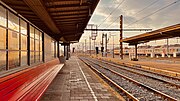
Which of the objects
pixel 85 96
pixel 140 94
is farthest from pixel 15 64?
pixel 140 94

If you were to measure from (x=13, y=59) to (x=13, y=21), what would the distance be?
107cm

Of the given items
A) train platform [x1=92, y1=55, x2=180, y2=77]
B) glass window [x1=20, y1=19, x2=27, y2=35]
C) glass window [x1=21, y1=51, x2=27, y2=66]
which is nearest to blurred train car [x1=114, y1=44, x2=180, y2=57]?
train platform [x1=92, y1=55, x2=180, y2=77]

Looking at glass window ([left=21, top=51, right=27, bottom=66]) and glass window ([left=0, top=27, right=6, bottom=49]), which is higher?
glass window ([left=0, top=27, right=6, bottom=49])

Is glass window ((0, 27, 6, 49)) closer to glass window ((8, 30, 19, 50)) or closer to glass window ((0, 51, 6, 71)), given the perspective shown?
glass window ((0, 51, 6, 71))

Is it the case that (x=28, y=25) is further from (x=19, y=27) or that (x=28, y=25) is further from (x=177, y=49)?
(x=177, y=49)

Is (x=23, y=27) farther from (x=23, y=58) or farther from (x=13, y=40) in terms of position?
(x=13, y=40)

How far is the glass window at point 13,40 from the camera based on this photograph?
17.7 ft

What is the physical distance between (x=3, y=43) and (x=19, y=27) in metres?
1.40

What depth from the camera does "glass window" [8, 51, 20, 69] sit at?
5.59 metres

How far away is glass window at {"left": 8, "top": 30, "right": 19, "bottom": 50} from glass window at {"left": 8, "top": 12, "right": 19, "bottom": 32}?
5.8 inches

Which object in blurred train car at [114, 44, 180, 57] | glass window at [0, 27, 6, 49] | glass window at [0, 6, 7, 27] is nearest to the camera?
glass window at [0, 6, 7, 27]

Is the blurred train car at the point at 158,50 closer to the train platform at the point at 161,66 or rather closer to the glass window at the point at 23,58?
the train platform at the point at 161,66

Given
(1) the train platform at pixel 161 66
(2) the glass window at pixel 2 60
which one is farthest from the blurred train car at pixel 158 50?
(2) the glass window at pixel 2 60

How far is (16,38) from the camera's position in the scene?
6023 mm
